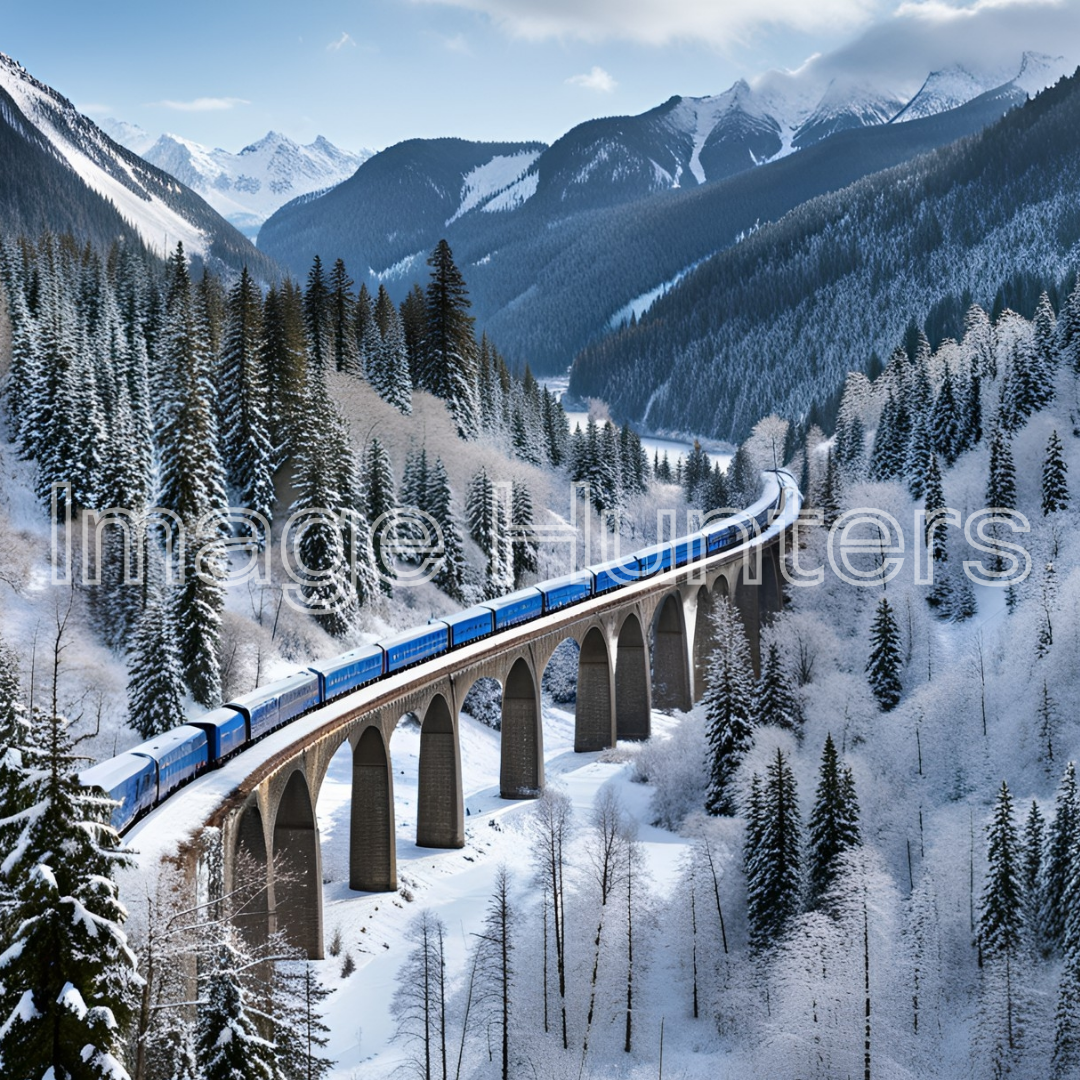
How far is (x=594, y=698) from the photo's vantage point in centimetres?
6712

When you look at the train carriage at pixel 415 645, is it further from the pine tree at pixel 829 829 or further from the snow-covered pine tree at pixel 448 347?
the snow-covered pine tree at pixel 448 347

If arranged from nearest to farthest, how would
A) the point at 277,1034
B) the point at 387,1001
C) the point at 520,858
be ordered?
1. the point at 277,1034
2. the point at 387,1001
3. the point at 520,858

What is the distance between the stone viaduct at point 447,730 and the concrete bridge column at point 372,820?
0.04 meters

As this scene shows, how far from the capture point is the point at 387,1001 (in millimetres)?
38812

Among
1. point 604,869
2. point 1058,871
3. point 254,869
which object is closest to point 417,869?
point 604,869

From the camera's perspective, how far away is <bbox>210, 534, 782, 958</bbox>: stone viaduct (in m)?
36.6

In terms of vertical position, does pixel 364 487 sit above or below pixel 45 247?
below

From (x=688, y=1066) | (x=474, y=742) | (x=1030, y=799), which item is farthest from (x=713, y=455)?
(x=688, y=1066)

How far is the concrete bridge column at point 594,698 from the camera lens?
66250 millimetres

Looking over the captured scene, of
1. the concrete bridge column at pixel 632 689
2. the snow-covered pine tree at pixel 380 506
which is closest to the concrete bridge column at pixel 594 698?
the concrete bridge column at pixel 632 689

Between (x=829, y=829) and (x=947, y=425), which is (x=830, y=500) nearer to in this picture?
(x=947, y=425)

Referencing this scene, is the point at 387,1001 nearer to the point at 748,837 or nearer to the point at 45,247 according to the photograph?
the point at 748,837

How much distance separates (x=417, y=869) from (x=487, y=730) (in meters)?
23.8

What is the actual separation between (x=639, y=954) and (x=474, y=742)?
24365 millimetres
